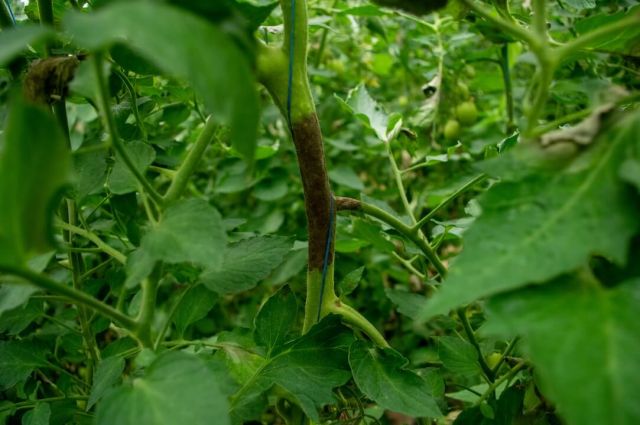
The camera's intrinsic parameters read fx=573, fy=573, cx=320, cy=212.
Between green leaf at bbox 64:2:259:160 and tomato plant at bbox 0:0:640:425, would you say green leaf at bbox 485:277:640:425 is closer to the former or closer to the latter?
tomato plant at bbox 0:0:640:425

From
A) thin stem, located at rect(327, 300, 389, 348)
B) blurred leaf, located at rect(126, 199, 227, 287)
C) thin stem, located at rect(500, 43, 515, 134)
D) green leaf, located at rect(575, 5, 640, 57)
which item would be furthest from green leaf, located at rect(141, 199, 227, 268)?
thin stem, located at rect(500, 43, 515, 134)

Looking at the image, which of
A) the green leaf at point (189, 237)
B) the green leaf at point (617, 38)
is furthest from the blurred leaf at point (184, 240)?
the green leaf at point (617, 38)

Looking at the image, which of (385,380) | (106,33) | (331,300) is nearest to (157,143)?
(331,300)

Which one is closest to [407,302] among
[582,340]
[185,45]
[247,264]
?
[247,264]

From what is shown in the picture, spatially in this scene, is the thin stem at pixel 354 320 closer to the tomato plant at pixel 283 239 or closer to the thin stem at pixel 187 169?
the tomato plant at pixel 283 239

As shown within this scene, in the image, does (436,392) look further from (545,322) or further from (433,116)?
(433,116)

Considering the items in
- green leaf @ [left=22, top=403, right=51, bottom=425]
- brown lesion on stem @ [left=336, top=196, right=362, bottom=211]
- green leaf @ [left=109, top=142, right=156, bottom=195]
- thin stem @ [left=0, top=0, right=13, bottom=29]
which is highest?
thin stem @ [left=0, top=0, right=13, bottom=29]

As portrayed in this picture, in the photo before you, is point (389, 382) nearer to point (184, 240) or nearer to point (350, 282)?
point (350, 282)
